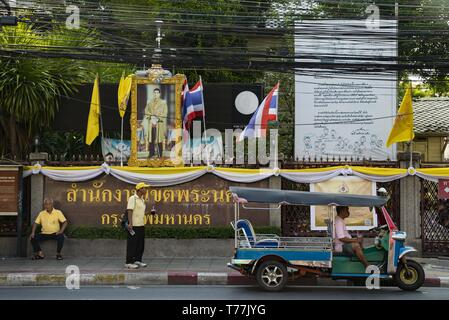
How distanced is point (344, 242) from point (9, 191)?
26.5ft

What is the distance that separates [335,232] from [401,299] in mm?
1697

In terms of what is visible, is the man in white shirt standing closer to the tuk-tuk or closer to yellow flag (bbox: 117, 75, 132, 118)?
the tuk-tuk

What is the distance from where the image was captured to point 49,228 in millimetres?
14664

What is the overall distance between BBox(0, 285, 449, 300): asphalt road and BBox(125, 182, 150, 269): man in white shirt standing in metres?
1.50

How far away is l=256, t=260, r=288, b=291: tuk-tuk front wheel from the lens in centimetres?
1080

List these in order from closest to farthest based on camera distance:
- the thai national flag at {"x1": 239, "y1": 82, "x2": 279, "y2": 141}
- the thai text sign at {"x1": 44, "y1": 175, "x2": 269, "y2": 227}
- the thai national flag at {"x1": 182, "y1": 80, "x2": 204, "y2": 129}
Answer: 1. the thai text sign at {"x1": 44, "y1": 175, "x2": 269, "y2": 227}
2. the thai national flag at {"x1": 239, "y1": 82, "x2": 279, "y2": 141}
3. the thai national flag at {"x1": 182, "y1": 80, "x2": 204, "y2": 129}

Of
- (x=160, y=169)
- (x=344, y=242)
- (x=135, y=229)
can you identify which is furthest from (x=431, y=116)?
(x=135, y=229)

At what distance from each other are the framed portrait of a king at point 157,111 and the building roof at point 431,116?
42.5ft

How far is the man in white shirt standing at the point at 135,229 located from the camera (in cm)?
1287

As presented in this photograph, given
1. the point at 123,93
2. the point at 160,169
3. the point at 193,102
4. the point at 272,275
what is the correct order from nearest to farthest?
the point at 272,275
the point at 160,169
the point at 123,93
the point at 193,102

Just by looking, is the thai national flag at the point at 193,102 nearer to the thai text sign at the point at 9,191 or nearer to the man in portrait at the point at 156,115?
the man in portrait at the point at 156,115

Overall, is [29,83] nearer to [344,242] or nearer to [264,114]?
[264,114]

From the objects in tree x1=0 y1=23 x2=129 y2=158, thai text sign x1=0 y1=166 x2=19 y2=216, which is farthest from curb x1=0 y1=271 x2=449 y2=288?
tree x1=0 y1=23 x2=129 y2=158

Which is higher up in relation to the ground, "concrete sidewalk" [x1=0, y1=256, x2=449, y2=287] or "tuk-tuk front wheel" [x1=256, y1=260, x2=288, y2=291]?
"tuk-tuk front wheel" [x1=256, y1=260, x2=288, y2=291]
